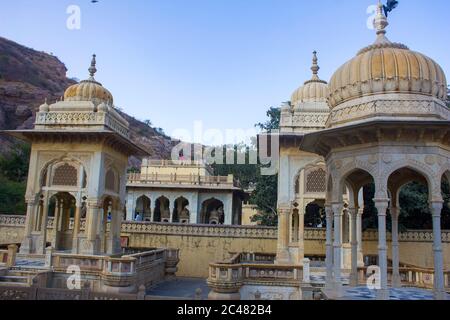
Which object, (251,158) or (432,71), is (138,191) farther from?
(432,71)

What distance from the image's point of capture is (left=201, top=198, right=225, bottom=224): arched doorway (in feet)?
116

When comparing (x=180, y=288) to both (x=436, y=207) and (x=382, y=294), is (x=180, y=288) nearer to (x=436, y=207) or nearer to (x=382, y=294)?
(x=382, y=294)

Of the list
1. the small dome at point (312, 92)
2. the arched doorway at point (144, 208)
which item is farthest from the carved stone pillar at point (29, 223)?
the arched doorway at point (144, 208)

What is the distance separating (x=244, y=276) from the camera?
13.3 metres

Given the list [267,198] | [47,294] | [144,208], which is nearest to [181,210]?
[144,208]

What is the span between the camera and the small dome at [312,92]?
17719 mm

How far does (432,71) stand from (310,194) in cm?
797

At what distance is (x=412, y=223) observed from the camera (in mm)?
20953

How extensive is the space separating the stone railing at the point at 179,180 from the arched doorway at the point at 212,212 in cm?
187

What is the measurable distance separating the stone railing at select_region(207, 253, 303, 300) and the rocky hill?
22.7m

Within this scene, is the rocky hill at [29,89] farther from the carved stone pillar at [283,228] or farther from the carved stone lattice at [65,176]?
the carved stone pillar at [283,228]

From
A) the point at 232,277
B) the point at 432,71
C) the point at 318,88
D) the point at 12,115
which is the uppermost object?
the point at 12,115

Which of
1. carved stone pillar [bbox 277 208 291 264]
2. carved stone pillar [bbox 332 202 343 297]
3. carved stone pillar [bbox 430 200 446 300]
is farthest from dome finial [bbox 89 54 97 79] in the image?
carved stone pillar [bbox 430 200 446 300]
